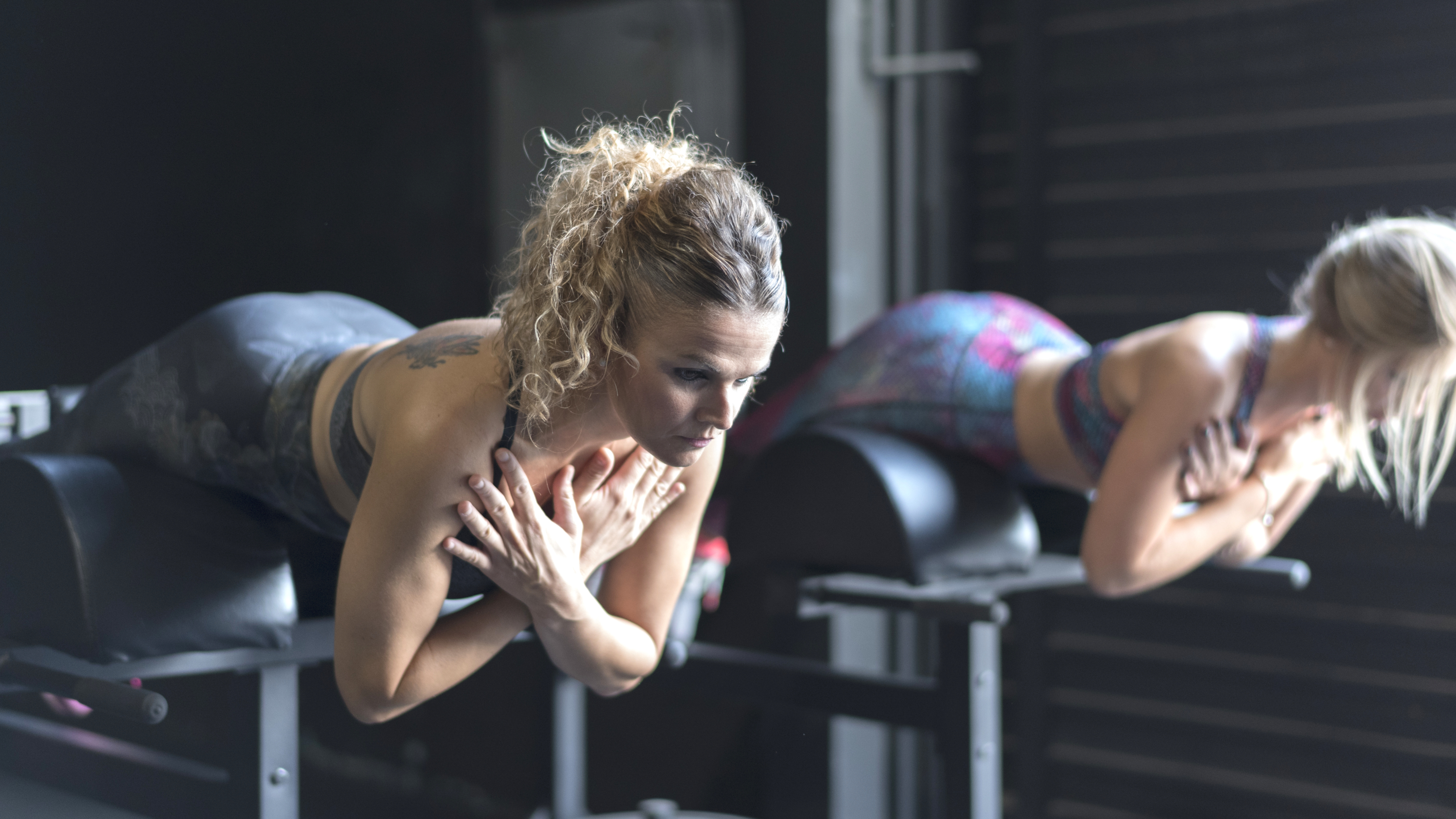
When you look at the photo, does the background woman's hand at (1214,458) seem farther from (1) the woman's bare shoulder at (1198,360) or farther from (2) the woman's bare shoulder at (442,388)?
(2) the woman's bare shoulder at (442,388)

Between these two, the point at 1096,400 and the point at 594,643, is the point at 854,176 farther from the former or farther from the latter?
the point at 594,643

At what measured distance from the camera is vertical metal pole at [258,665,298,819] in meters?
1.19

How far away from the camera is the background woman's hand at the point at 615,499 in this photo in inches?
46.3

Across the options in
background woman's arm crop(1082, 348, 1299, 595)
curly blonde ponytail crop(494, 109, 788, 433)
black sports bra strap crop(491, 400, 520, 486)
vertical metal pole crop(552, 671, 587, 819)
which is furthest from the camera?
vertical metal pole crop(552, 671, 587, 819)

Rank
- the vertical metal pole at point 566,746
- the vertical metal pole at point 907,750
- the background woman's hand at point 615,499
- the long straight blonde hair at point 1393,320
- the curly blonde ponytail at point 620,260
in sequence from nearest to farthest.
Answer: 1. the curly blonde ponytail at point 620,260
2. the background woman's hand at point 615,499
3. the long straight blonde hair at point 1393,320
4. the vertical metal pole at point 566,746
5. the vertical metal pole at point 907,750

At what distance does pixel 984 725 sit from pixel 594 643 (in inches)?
28.1

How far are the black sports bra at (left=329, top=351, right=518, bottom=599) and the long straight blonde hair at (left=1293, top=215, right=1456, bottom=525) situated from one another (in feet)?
3.88

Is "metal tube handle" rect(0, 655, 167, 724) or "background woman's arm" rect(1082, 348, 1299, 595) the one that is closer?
"metal tube handle" rect(0, 655, 167, 724)

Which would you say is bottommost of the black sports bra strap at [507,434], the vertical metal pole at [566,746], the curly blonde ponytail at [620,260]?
the vertical metal pole at [566,746]

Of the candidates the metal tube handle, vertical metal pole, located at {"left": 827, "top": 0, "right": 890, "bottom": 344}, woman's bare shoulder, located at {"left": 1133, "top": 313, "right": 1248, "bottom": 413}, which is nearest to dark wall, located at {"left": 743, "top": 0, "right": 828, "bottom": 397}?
vertical metal pole, located at {"left": 827, "top": 0, "right": 890, "bottom": 344}

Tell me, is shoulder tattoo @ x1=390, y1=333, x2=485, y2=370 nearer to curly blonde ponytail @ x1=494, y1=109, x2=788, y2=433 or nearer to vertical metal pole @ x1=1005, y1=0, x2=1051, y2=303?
curly blonde ponytail @ x1=494, y1=109, x2=788, y2=433

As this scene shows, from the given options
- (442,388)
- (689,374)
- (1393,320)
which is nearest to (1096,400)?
(1393,320)

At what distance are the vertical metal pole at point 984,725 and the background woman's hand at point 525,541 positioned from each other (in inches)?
28.3

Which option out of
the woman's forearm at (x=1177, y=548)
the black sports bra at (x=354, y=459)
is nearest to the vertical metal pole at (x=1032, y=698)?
the woman's forearm at (x=1177, y=548)
